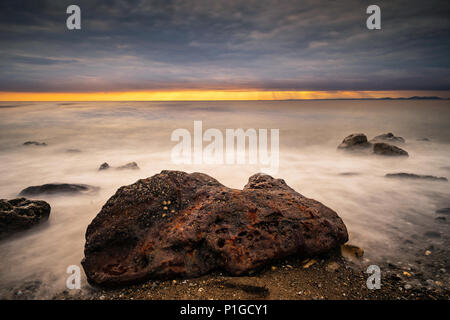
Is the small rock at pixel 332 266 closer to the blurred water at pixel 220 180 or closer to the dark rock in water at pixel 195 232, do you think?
the dark rock in water at pixel 195 232

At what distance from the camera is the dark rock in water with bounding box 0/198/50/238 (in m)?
4.39

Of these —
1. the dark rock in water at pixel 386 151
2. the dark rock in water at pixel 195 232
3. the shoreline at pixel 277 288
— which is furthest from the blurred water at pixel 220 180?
the dark rock in water at pixel 195 232

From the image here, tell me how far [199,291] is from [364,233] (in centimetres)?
332

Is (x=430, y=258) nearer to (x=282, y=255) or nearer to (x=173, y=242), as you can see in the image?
(x=282, y=255)

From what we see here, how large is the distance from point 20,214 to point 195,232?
375 centimetres

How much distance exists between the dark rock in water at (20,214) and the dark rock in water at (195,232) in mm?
2304

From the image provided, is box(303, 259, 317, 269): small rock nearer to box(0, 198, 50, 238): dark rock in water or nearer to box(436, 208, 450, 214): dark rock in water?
box(436, 208, 450, 214): dark rock in water

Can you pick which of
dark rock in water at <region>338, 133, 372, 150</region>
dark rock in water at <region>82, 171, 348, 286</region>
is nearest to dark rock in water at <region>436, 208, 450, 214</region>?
dark rock in water at <region>82, 171, 348, 286</region>

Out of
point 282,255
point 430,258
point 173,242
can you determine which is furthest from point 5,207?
point 430,258

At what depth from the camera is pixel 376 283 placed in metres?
3.02

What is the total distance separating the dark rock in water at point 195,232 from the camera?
2.96m

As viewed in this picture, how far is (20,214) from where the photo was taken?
15.1 feet

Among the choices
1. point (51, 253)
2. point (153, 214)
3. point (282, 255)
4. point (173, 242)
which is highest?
point (153, 214)

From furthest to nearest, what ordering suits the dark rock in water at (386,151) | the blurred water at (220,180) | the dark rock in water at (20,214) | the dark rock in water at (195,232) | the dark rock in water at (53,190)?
the dark rock in water at (386,151), the dark rock in water at (53,190), the dark rock in water at (20,214), the blurred water at (220,180), the dark rock in water at (195,232)
